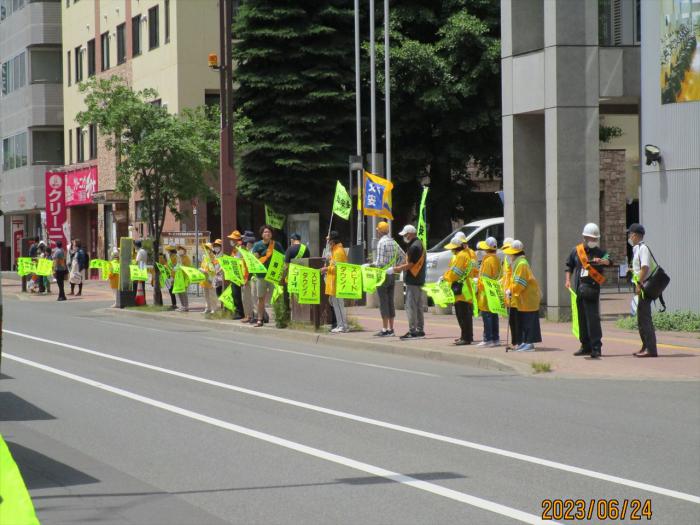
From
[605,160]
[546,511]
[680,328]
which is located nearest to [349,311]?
[680,328]

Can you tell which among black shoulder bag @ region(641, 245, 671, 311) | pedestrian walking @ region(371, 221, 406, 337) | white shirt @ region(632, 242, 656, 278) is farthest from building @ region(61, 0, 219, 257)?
black shoulder bag @ region(641, 245, 671, 311)

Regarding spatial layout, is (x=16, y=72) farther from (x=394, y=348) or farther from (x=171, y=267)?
(x=394, y=348)

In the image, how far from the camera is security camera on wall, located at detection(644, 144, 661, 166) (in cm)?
2264

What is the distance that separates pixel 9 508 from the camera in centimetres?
369

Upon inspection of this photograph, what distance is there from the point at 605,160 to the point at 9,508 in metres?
40.0

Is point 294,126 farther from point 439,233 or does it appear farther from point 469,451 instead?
point 469,451

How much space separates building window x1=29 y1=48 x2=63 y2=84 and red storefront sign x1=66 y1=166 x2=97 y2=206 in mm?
6202

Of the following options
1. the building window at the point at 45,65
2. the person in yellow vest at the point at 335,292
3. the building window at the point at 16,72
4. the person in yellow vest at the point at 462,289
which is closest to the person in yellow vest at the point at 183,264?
the person in yellow vest at the point at 335,292

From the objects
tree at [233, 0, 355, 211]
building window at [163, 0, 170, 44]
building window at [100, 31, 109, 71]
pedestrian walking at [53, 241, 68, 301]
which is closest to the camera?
pedestrian walking at [53, 241, 68, 301]

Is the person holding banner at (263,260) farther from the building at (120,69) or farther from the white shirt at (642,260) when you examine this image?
the building at (120,69)

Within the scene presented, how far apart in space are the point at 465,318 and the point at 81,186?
4247cm

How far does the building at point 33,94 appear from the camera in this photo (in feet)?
208

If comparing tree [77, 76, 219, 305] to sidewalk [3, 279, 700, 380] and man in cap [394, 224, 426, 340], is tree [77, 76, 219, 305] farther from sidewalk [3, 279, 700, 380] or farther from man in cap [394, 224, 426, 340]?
man in cap [394, 224, 426, 340]

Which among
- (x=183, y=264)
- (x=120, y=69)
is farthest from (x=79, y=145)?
(x=183, y=264)
